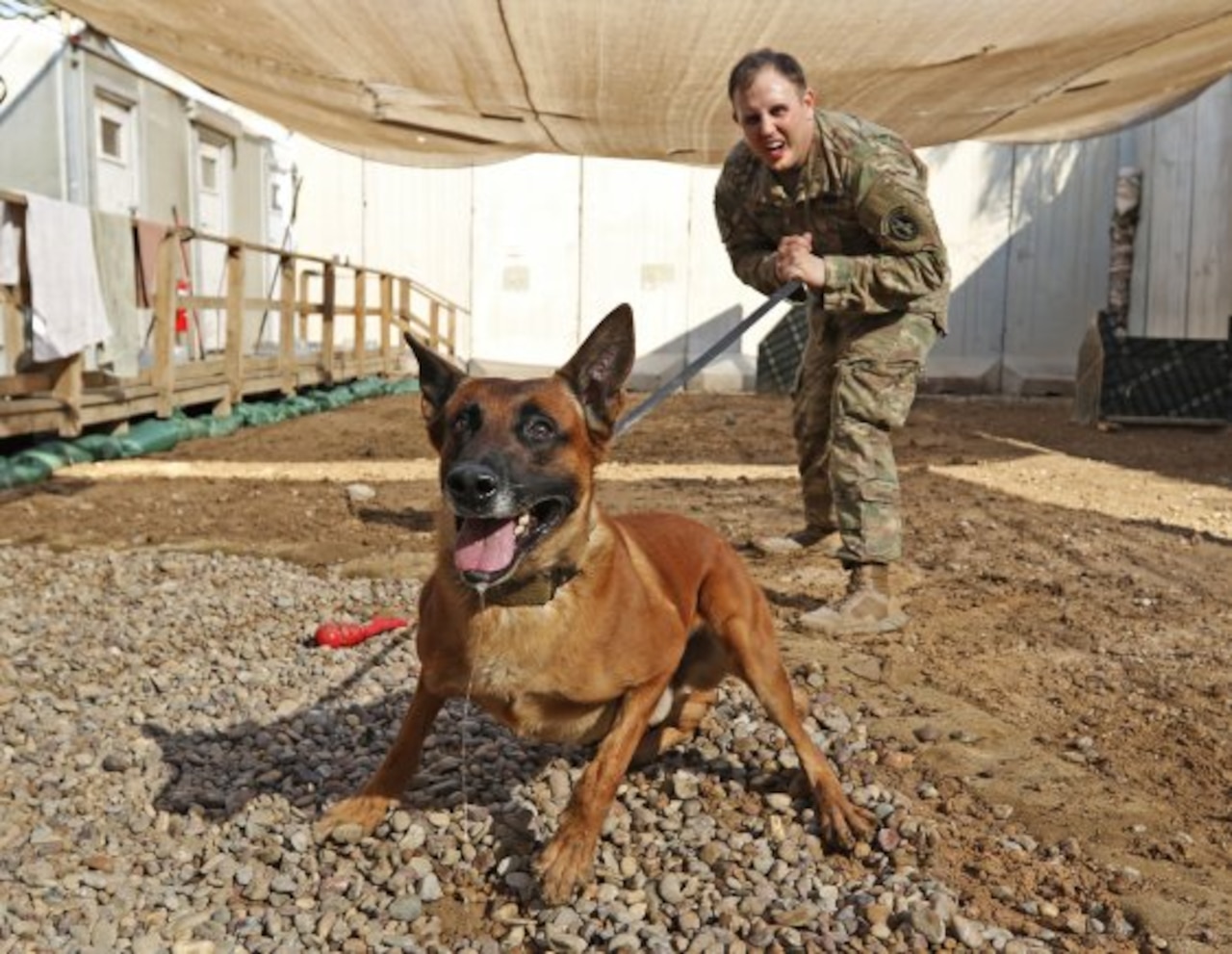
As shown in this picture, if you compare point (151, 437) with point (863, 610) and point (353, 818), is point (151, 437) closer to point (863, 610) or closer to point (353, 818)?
point (863, 610)

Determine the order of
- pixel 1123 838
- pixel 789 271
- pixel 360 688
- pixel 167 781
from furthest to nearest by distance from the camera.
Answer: pixel 789 271 < pixel 360 688 < pixel 167 781 < pixel 1123 838

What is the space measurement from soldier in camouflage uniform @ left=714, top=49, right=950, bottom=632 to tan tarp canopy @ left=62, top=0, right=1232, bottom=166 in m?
0.56

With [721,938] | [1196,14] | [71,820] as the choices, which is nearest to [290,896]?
[71,820]

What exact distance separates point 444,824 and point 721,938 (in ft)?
2.59

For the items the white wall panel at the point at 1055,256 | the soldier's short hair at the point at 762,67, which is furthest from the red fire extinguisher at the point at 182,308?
the white wall panel at the point at 1055,256

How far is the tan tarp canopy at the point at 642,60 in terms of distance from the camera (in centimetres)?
452

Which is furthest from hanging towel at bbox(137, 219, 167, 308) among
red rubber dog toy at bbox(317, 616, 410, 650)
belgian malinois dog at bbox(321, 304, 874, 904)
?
belgian malinois dog at bbox(321, 304, 874, 904)

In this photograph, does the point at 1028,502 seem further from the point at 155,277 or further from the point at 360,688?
the point at 155,277

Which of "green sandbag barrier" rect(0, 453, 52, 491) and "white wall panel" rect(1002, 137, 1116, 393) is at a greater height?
"white wall panel" rect(1002, 137, 1116, 393)

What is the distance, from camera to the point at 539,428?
8.43ft

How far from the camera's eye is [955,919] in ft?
7.79

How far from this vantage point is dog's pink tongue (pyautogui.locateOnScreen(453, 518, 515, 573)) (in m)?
2.44

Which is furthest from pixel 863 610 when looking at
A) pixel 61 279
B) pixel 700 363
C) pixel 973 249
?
Result: pixel 973 249

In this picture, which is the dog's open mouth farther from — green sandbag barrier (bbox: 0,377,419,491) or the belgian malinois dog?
green sandbag barrier (bbox: 0,377,419,491)
